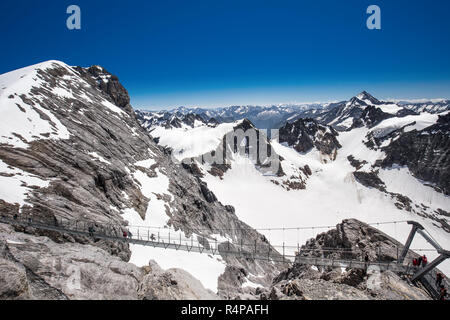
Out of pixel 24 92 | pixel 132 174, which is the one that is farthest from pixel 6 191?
pixel 24 92

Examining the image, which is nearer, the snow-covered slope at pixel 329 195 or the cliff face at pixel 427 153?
the snow-covered slope at pixel 329 195

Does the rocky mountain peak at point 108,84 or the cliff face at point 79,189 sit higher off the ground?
the rocky mountain peak at point 108,84

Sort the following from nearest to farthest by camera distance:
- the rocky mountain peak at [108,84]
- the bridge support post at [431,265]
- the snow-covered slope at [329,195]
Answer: the bridge support post at [431,265] → the rocky mountain peak at [108,84] → the snow-covered slope at [329,195]

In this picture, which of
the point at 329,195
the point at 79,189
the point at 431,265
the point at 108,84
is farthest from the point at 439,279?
A: the point at 329,195

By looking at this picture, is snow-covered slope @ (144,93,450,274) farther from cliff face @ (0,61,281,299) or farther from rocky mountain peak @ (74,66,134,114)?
rocky mountain peak @ (74,66,134,114)

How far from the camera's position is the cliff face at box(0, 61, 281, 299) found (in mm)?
14742

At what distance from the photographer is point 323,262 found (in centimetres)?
2186

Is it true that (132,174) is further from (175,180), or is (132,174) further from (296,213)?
(296,213)

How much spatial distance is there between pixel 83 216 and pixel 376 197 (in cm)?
15675

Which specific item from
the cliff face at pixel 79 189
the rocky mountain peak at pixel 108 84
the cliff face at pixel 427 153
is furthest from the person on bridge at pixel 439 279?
the cliff face at pixel 427 153

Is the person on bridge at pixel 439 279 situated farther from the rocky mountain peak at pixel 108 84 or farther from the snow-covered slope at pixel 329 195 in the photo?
the rocky mountain peak at pixel 108 84

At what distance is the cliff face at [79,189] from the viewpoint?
14.7 metres

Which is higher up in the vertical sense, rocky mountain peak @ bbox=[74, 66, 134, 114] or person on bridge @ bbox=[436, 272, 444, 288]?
rocky mountain peak @ bbox=[74, 66, 134, 114]

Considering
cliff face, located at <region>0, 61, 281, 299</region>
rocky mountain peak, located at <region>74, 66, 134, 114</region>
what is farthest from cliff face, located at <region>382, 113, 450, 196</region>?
rocky mountain peak, located at <region>74, 66, 134, 114</region>
